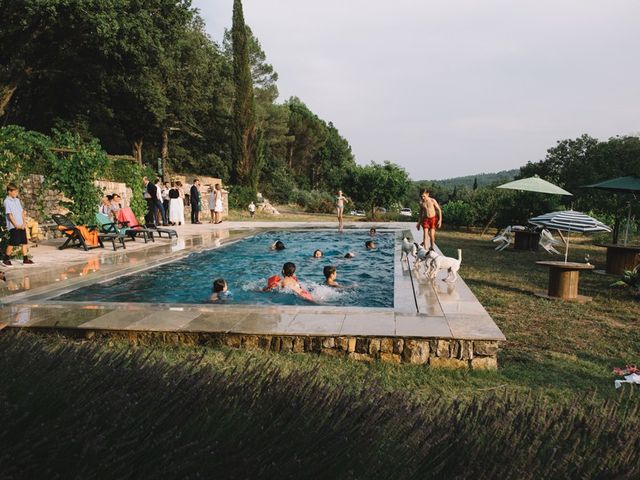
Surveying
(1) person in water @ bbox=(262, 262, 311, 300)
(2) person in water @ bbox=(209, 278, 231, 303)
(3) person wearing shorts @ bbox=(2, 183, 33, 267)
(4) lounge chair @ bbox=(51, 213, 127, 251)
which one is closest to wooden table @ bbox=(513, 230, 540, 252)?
(1) person in water @ bbox=(262, 262, 311, 300)

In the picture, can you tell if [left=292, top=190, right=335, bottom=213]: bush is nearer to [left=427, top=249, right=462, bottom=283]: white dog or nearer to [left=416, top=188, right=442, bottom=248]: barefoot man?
[left=416, top=188, right=442, bottom=248]: barefoot man

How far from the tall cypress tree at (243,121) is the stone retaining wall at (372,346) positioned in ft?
98.9

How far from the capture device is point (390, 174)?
100 feet

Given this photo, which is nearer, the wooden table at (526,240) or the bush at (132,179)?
the wooden table at (526,240)

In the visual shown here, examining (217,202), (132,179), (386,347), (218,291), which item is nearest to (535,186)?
(218,291)

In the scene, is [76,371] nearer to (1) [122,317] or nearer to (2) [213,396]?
(2) [213,396]

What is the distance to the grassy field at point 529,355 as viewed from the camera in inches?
159

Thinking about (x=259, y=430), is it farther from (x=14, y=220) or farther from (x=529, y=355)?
(x=14, y=220)

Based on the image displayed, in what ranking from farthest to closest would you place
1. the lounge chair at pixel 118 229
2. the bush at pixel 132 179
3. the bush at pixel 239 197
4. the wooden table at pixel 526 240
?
the bush at pixel 239 197 → the bush at pixel 132 179 → the wooden table at pixel 526 240 → the lounge chair at pixel 118 229

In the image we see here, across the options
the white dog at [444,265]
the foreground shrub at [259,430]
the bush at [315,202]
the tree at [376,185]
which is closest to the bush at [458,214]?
the tree at [376,185]

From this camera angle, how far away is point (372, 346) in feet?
15.8

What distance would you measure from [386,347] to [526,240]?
12.7m

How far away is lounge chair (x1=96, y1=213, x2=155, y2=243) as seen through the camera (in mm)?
12734

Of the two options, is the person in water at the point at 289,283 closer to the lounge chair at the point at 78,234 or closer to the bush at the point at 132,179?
the lounge chair at the point at 78,234
